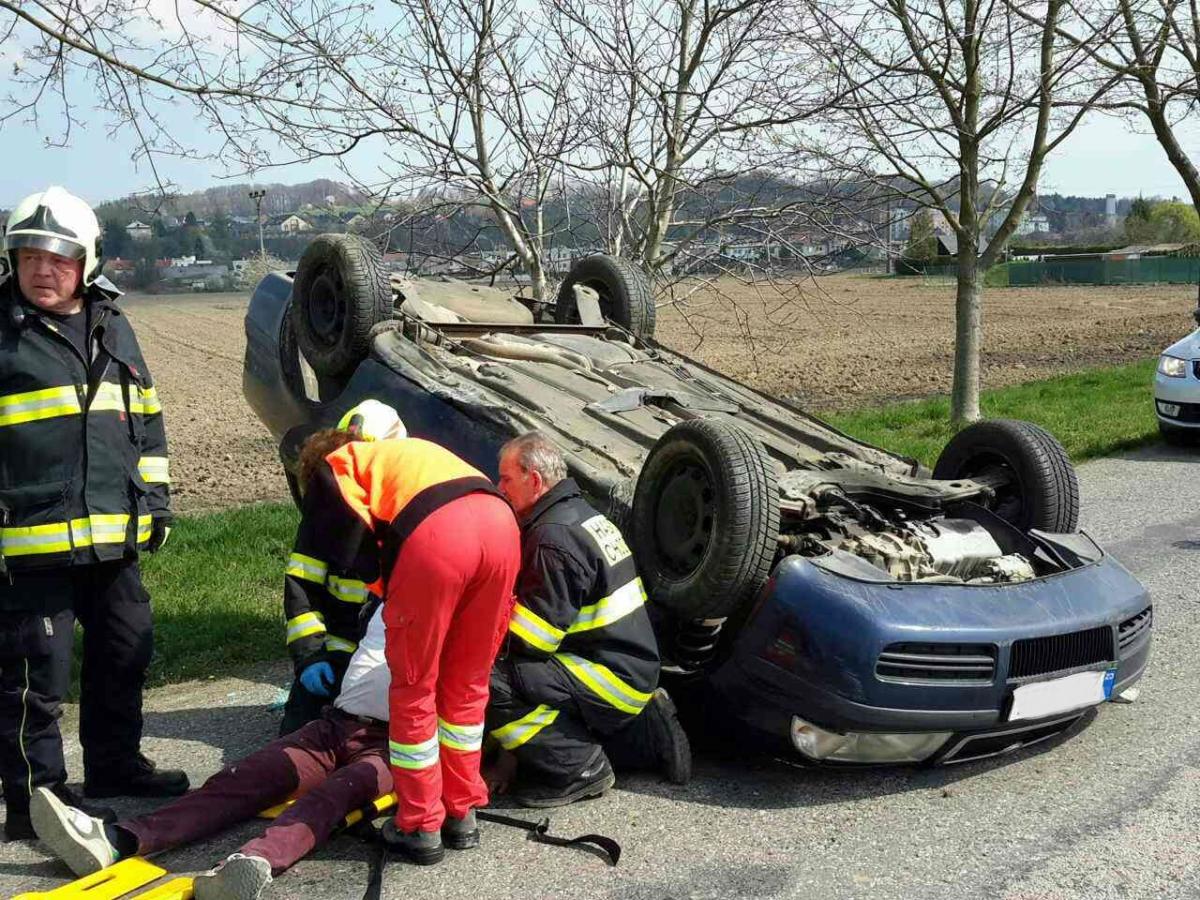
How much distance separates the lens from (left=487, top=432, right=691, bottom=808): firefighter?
3.95 metres

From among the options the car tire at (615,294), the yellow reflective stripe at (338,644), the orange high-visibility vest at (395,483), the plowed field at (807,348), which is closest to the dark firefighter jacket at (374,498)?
the orange high-visibility vest at (395,483)

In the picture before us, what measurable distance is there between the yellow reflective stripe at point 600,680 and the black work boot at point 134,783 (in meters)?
1.37

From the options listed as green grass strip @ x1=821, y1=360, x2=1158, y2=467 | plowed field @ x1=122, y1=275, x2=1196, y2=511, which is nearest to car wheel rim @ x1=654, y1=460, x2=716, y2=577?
plowed field @ x1=122, y1=275, x2=1196, y2=511

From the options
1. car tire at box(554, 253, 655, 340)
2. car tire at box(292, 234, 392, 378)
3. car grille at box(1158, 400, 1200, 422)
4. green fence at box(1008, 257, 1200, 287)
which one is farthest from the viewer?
green fence at box(1008, 257, 1200, 287)

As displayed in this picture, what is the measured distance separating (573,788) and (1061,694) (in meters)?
1.66

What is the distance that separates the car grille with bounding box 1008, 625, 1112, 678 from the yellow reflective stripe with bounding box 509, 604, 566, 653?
151 centimetres

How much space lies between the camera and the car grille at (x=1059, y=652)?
158 inches

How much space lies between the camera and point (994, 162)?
11180 mm

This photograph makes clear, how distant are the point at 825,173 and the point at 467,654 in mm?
6750

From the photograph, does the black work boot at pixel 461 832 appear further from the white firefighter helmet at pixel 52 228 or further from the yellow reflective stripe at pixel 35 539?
the white firefighter helmet at pixel 52 228

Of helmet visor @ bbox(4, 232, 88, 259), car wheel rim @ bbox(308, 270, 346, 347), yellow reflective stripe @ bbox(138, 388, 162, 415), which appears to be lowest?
yellow reflective stripe @ bbox(138, 388, 162, 415)

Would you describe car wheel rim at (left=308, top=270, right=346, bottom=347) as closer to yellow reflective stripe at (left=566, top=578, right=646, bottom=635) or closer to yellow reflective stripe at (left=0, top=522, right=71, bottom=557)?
yellow reflective stripe at (left=0, top=522, right=71, bottom=557)

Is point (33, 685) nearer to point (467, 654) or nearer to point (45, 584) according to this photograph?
point (45, 584)

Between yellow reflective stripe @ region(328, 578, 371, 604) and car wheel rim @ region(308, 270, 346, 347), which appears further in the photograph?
car wheel rim @ region(308, 270, 346, 347)
